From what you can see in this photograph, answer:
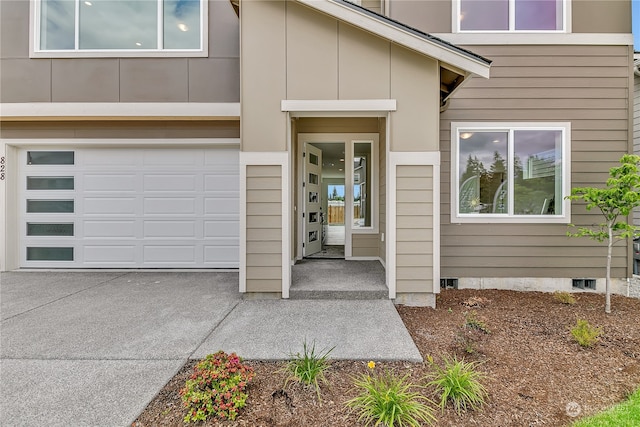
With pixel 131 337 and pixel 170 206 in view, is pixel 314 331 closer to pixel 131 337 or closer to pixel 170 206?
pixel 131 337

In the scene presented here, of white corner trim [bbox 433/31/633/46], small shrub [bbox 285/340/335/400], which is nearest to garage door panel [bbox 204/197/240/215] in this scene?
small shrub [bbox 285/340/335/400]

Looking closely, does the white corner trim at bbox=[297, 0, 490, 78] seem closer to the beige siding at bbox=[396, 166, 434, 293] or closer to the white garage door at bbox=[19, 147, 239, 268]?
the beige siding at bbox=[396, 166, 434, 293]

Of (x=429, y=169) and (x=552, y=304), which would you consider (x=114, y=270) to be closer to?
(x=429, y=169)

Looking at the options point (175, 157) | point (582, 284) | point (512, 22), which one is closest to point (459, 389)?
point (582, 284)

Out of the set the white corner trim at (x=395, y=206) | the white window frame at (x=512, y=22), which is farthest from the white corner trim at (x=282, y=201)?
the white window frame at (x=512, y=22)

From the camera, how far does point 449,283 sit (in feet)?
15.7

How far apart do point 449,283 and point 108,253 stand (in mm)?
6258

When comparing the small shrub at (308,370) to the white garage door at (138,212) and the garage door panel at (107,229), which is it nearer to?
the white garage door at (138,212)

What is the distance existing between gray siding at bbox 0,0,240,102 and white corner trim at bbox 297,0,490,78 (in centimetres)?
219

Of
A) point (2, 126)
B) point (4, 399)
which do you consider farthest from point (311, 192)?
point (2, 126)

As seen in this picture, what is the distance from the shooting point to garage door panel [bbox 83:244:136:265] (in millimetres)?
5480

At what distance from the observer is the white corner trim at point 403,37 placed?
3543 millimetres

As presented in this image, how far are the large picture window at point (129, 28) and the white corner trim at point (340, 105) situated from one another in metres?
2.71

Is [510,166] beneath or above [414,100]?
beneath
